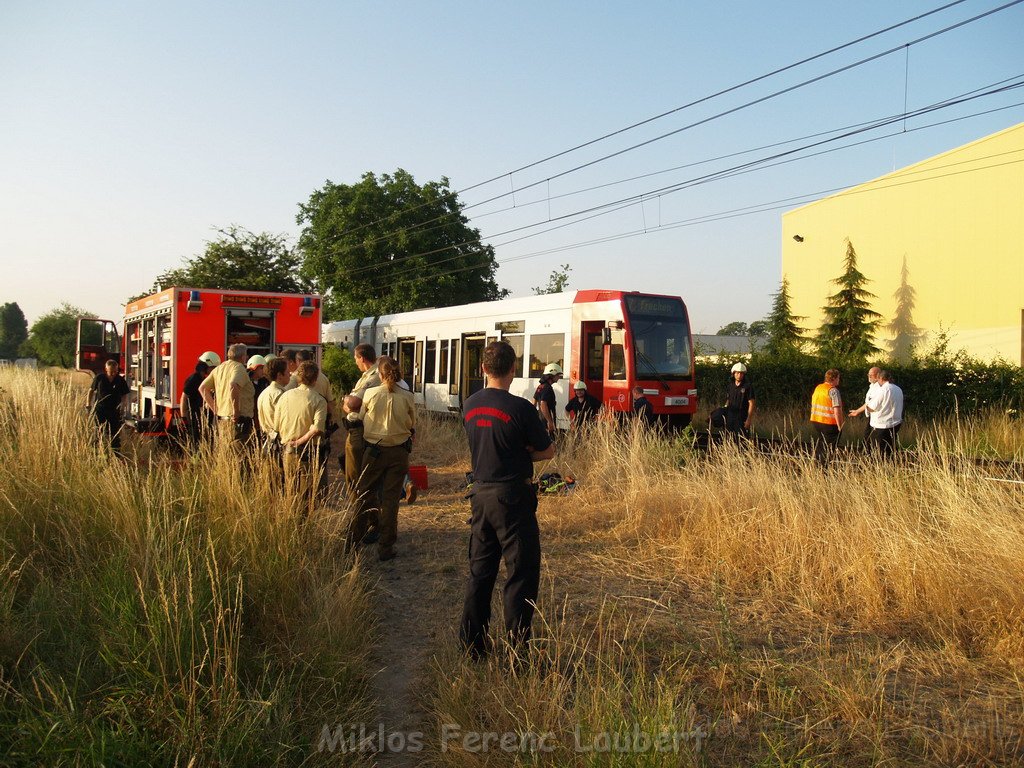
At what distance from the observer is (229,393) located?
8.28 meters

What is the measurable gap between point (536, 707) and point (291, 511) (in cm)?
252

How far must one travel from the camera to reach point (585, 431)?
1097 centimetres

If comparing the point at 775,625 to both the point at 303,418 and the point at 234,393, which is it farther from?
the point at 234,393

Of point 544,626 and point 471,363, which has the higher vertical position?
point 471,363

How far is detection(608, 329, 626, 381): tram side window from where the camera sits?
14.1 m

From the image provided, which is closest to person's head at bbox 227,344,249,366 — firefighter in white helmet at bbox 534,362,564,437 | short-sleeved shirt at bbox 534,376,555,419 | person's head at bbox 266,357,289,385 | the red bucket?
person's head at bbox 266,357,289,385

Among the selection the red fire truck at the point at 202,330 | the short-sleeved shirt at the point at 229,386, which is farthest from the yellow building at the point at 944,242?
the short-sleeved shirt at the point at 229,386

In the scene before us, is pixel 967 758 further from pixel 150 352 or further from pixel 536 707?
pixel 150 352

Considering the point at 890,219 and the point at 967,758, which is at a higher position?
the point at 890,219

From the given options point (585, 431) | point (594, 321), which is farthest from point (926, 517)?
point (594, 321)

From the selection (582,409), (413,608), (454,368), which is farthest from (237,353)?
(454,368)

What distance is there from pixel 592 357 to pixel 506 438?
1073 centimetres

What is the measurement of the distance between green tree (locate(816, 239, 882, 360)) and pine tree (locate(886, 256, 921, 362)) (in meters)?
0.71

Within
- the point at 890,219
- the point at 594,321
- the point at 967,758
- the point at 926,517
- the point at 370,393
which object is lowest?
the point at 967,758
